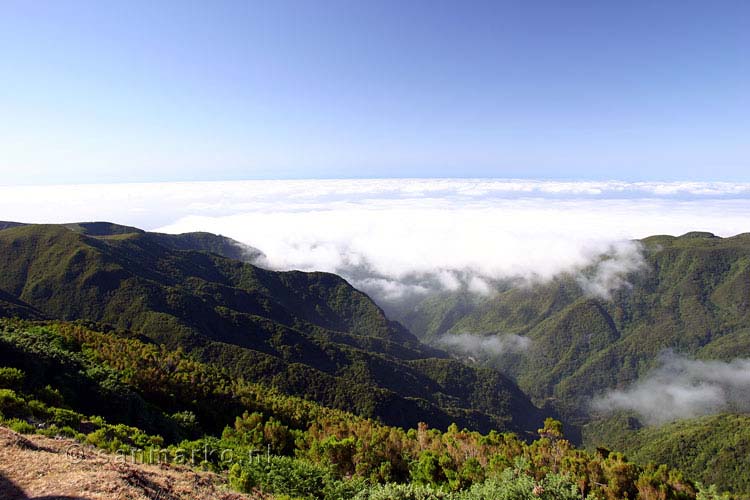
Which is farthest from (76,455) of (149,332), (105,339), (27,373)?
(149,332)

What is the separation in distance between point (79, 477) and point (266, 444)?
142ft

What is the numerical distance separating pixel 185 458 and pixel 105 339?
85393mm

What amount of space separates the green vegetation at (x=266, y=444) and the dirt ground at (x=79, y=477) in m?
3.90

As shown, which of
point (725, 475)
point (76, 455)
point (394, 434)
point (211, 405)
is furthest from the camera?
point (725, 475)

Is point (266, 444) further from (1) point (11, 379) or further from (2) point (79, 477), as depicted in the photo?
(2) point (79, 477)

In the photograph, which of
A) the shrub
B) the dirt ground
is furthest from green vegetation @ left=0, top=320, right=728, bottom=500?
the dirt ground

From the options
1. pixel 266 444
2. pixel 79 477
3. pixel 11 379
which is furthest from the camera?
pixel 266 444

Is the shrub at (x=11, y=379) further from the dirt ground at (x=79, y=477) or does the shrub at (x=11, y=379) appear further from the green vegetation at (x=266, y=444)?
the dirt ground at (x=79, y=477)

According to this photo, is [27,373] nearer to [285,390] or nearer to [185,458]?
[185,458]

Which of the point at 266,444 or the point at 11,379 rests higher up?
the point at 11,379

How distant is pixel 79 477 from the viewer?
64.4 ft

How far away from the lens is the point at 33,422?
1214 inches

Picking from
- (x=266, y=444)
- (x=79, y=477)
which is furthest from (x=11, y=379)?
(x=266, y=444)

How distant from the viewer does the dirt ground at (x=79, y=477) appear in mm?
18422
